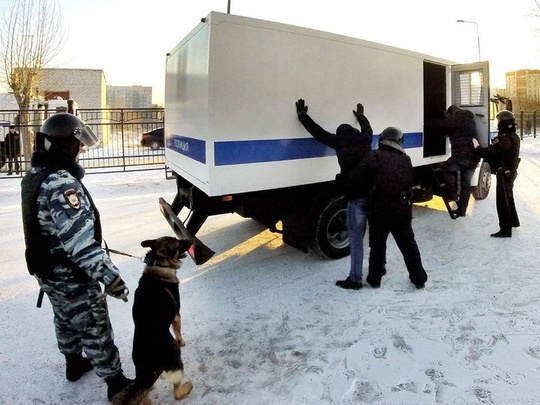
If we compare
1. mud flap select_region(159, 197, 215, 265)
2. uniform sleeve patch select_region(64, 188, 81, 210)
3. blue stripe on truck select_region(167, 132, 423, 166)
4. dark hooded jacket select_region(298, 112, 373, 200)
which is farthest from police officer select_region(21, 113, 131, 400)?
dark hooded jacket select_region(298, 112, 373, 200)

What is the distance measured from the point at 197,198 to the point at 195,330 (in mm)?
1594

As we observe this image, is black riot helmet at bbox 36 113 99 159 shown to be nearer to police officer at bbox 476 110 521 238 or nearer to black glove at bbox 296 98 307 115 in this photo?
black glove at bbox 296 98 307 115

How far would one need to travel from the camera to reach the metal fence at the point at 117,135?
44.8 ft

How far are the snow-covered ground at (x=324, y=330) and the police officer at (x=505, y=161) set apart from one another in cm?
31

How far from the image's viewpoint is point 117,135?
15.4 meters

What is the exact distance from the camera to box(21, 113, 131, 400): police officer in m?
2.53

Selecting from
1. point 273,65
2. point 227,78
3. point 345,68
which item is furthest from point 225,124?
point 345,68

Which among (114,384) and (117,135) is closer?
(114,384)

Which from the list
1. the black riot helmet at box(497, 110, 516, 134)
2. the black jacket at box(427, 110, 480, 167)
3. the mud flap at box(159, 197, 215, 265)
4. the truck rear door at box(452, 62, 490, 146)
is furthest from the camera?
the truck rear door at box(452, 62, 490, 146)

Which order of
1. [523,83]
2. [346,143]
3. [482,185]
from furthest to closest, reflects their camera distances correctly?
[523,83], [482,185], [346,143]

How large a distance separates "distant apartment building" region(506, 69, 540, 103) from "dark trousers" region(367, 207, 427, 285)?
62745 mm

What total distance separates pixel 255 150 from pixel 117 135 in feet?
40.2

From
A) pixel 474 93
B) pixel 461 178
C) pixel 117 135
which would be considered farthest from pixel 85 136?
pixel 117 135

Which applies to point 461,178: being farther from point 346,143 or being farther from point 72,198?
point 72,198
